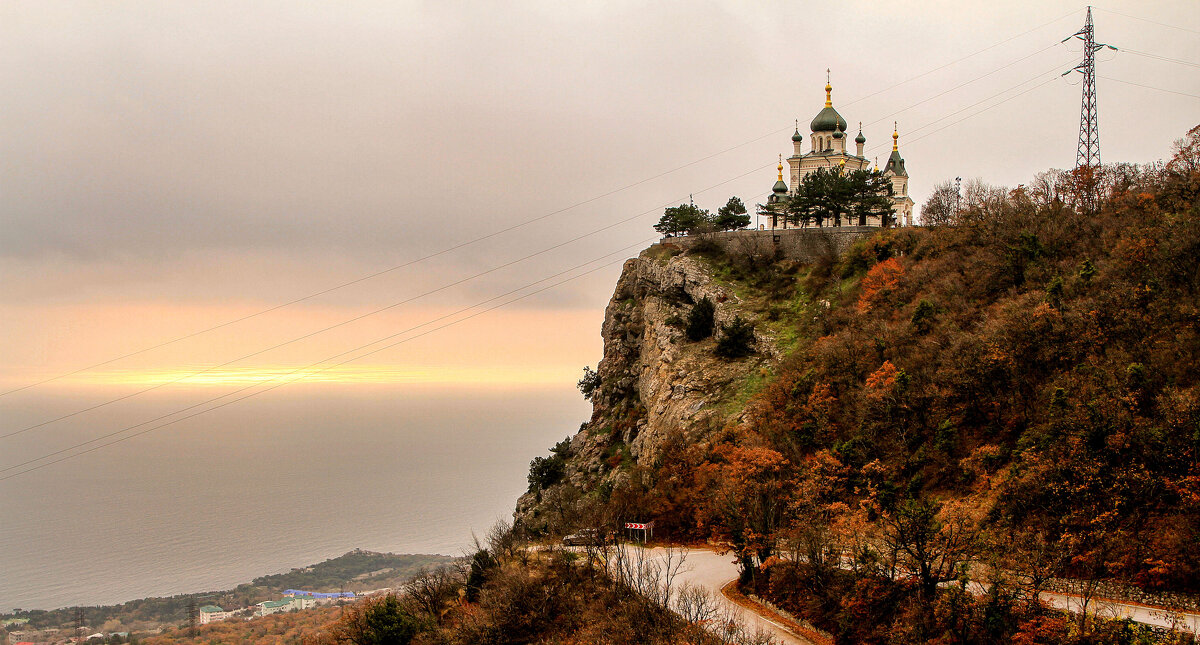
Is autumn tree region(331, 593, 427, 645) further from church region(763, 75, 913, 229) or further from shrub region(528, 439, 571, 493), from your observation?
church region(763, 75, 913, 229)

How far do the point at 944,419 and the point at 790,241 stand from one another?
2706cm

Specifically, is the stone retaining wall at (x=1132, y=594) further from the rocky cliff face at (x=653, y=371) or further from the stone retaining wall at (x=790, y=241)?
the stone retaining wall at (x=790, y=241)

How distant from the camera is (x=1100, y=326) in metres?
27.2

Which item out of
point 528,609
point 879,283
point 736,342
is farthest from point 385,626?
point 879,283

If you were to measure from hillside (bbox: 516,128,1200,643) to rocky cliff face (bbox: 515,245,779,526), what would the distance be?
237mm

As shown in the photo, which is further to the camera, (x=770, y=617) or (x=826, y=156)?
(x=826, y=156)

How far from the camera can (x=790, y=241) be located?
54.8 m

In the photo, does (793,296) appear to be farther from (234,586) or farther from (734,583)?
(234,586)

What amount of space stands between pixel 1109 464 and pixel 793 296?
28.7 meters

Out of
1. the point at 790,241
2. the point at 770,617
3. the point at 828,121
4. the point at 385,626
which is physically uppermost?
the point at 828,121

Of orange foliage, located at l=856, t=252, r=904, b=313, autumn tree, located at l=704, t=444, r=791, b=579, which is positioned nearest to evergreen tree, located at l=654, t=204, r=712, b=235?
orange foliage, located at l=856, t=252, r=904, b=313

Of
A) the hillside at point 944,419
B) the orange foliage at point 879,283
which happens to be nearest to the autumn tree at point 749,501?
the hillside at point 944,419

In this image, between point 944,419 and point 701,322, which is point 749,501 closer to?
point 944,419

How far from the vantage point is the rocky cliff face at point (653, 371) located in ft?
139
